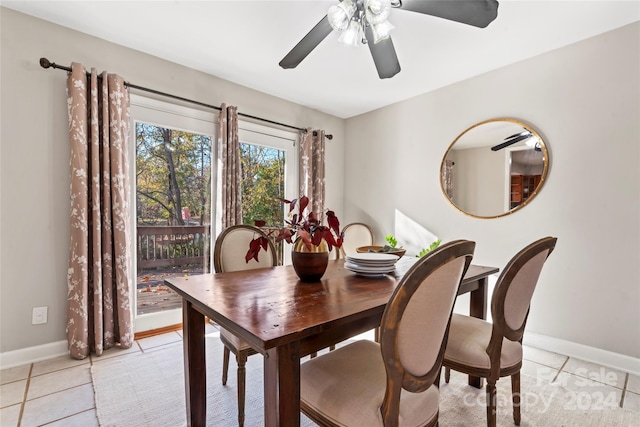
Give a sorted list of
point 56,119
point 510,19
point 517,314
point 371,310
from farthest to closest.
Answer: point 56,119
point 510,19
point 517,314
point 371,310

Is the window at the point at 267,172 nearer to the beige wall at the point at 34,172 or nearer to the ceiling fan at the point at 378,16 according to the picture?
the beige wall at the point at 34,172

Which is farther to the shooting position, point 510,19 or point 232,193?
point 232,193

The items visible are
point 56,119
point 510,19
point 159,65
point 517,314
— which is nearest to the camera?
point 517,314

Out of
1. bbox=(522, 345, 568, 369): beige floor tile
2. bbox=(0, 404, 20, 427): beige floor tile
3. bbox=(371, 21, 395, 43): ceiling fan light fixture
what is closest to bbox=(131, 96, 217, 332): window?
bbox=(0, 404, 20, 427): beige floor tile

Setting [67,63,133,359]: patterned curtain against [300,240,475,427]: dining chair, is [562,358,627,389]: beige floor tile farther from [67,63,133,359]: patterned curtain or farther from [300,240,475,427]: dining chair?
[67,63,133,359]: patterned curtain

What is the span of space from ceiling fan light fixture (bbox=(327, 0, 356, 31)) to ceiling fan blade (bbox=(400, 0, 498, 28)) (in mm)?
276

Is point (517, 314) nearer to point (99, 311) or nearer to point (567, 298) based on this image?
point (567, 298)

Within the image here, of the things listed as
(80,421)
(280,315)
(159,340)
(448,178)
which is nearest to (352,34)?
(280,315)

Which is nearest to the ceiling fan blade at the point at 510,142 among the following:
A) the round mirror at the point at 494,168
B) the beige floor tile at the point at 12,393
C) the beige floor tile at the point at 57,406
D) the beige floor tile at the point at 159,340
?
the round mirror at the point at 494,168

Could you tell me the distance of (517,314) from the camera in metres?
1.43

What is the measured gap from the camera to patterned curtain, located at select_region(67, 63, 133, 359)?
222 centimetres

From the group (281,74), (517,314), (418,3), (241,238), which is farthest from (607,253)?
(281,74)

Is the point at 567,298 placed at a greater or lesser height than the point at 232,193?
lesser

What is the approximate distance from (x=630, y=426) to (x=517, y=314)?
37.3 inches
